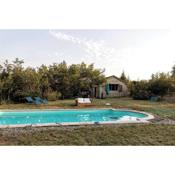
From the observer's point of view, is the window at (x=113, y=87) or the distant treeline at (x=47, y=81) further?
the window at (x=113, y=87)

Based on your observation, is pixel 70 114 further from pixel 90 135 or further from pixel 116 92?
pixel 116 92

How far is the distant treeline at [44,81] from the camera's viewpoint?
41.6 feet

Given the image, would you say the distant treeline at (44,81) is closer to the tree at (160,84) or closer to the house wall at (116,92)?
the house wall at (116,92)

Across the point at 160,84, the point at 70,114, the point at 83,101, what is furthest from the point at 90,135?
the point at 160,84

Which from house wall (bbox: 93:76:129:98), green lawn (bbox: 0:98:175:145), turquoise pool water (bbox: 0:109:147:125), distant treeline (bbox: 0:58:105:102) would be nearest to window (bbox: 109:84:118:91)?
house wall (bbox: 93:76:129:98)

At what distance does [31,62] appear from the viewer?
12039 millimetres

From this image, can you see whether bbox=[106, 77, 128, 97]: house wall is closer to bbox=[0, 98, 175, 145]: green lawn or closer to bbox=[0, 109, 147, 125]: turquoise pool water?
bbox=[0, 109, 147, 125]: turquoise pool water

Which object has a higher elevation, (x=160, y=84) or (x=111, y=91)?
(x=160, y=84)

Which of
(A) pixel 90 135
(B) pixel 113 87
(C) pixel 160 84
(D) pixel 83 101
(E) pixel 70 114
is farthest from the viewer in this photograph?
(B) pixel 113 87

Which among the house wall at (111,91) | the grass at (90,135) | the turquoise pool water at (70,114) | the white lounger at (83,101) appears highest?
the house wall at (111,91)

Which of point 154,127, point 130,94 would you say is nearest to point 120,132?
point 154,127

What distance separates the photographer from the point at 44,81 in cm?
1280

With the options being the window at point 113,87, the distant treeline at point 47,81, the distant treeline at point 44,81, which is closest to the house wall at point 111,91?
the window at point 113,87
